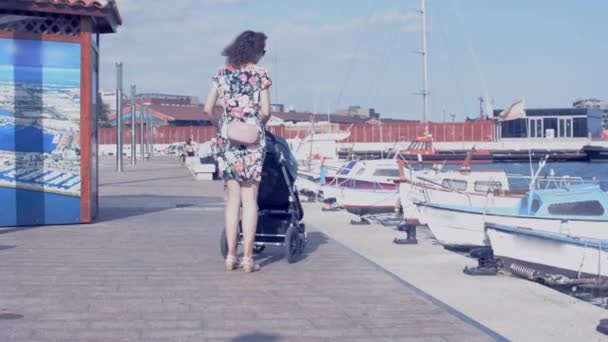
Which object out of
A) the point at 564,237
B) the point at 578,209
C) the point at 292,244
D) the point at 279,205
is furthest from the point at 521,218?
the point at 292,244

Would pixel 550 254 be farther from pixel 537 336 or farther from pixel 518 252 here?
pixel 537 336

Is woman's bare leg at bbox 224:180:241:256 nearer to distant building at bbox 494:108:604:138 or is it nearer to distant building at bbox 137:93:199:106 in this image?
distant building at bbox 494:108:604:138

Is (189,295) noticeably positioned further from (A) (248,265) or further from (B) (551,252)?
(B) (551,252)

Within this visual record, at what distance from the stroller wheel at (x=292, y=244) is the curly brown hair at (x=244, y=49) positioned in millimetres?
1814

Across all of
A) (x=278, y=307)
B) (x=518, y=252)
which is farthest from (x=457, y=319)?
(x=518, y=252)

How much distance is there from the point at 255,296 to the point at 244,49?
7.84 feet

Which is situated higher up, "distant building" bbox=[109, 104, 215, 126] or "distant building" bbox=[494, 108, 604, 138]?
"distant building" bbox=[109, 104, 215, 126]

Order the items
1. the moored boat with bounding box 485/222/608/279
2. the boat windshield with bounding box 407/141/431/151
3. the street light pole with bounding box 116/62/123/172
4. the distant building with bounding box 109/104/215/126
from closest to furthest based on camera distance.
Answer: the moored boat with bounding box 485/222/608/279 < the street light pole with bounding box 116/62/123/172 < the boat windshield with bounding box 407/141/431/151 < the distant building with bounding box 109/104/215/126

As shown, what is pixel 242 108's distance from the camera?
28.6 feet

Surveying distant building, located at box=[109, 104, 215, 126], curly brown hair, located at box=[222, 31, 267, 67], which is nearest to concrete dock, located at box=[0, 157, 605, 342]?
curly brown hair, located at box=[222, 31, 267, 67]

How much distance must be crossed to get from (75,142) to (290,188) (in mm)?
4138

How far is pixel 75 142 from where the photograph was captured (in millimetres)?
12453

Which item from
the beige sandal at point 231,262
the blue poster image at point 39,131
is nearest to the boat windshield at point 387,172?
the blue poster image at point 39,131

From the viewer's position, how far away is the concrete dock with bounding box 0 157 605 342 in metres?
6.52
